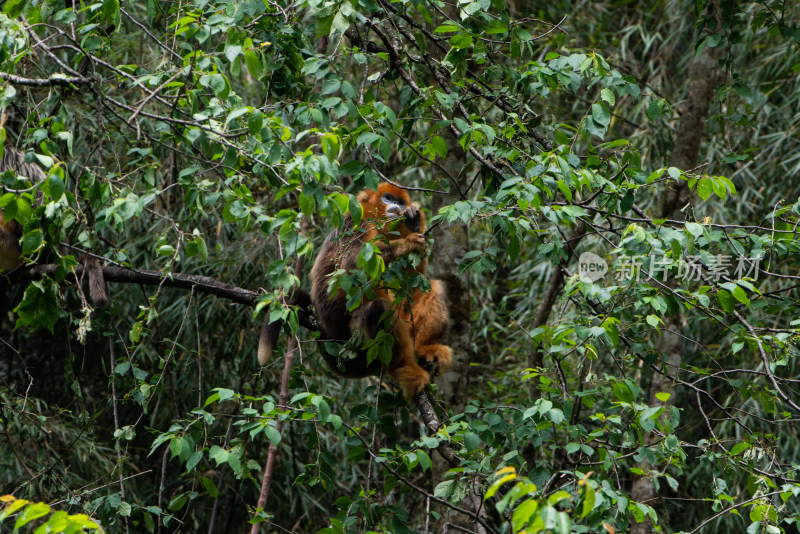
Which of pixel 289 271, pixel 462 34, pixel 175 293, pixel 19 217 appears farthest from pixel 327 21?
pixel 175 293

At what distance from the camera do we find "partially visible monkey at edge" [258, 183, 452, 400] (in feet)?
12.9

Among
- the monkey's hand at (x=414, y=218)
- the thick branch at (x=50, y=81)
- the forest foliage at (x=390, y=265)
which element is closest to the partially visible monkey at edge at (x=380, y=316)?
the monkey's hand at (x=414, y=218)

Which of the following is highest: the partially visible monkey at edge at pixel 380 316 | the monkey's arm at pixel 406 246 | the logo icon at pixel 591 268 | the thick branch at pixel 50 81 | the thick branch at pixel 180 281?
the thick branch at pixel 50 81

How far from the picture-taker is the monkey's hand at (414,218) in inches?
144

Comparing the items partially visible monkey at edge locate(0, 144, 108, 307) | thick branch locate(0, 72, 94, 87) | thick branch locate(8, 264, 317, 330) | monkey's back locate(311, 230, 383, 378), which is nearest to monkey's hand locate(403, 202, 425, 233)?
monkey's back locate(311, 230, 383, 378)

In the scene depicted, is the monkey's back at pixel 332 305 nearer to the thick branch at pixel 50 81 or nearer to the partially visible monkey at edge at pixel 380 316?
the partially visible monkey at edge at pixel 380 316

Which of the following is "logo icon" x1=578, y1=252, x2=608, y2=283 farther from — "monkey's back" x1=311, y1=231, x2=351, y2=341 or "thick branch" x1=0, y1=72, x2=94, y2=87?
"thick branch" x1=0, y1=72, x2=94, y2=87

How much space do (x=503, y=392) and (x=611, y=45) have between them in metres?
3.67

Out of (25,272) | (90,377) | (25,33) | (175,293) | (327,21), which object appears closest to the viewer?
(25,33)

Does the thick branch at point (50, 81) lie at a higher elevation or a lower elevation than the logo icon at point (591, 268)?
higher

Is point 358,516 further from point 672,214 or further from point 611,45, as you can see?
point 611,45

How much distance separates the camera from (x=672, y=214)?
4.31 metres

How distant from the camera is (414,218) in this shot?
3727 millimetres

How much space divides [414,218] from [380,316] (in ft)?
1.72
